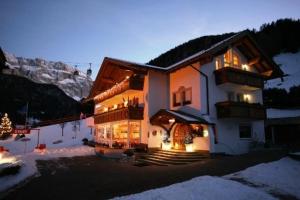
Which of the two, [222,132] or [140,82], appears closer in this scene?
[222,132]

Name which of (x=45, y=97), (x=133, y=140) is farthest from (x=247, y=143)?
(x=45, y=97)

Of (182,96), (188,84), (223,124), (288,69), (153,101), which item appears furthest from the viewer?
(288,69)

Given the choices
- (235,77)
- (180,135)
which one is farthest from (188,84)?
(180,135)

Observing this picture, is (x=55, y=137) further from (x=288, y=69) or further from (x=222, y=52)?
(x=288, y=69)

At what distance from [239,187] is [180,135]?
43.1 ft

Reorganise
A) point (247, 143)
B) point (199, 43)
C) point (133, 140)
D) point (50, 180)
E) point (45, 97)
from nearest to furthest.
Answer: point (50, 180), point (247, 143), point (133, 140), point (199, 43), point (45, 97)

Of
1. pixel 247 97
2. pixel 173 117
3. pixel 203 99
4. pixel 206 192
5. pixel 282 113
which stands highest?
pixel 247 97

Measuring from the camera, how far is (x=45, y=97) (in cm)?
9500

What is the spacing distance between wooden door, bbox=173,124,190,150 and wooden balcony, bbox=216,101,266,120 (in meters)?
3.29

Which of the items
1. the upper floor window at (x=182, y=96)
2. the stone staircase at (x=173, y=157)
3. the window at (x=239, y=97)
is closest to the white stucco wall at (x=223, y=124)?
the window at (x=239, y=97)

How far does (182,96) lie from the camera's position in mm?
23344

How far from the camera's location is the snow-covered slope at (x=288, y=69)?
159ft

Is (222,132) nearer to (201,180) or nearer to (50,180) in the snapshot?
(201,180)

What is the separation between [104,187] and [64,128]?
4456 cm
